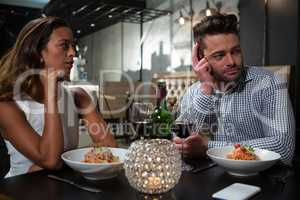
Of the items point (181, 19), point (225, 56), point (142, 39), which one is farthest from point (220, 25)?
point (142, 39)

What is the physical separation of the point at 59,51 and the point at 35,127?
35 cm

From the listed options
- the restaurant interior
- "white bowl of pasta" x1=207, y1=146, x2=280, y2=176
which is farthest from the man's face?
the restaurant interior

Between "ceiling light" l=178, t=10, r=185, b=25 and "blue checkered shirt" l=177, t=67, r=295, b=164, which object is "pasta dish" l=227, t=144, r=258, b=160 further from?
"ceiling light" l=178, t=10, r=185, b=25

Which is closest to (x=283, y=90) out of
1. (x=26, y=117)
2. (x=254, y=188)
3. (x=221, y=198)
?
(x=254, y=188)

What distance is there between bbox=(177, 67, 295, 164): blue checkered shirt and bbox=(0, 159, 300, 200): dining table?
38cm

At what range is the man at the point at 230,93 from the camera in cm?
150

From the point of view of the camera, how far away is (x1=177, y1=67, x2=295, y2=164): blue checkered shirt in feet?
4.65

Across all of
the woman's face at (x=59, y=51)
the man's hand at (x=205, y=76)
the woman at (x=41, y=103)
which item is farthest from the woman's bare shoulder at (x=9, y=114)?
the man's hand at (x=205, y=76)

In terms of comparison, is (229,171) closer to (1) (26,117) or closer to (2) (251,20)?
(1) (26,117)

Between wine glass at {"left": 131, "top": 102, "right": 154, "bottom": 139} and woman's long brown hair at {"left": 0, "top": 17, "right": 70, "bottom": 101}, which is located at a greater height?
woman's long brown hair at {"left": 0, "top": 17, "right": 70, "bottom": 101}

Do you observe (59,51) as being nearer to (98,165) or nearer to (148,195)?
(98,165)

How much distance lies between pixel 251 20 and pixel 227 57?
6.74 feet

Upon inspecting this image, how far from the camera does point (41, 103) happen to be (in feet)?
4.29

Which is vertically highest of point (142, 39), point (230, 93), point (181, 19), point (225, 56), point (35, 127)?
point (181, 19)
